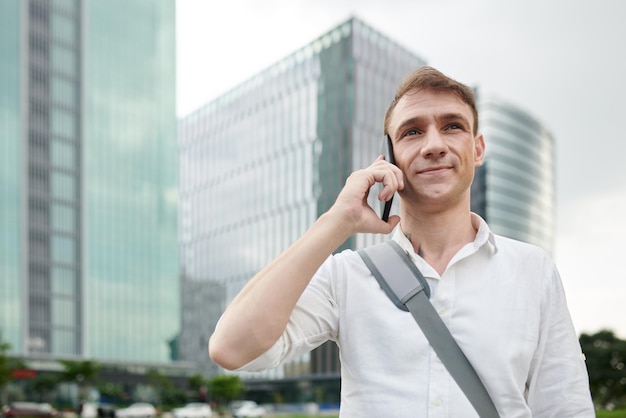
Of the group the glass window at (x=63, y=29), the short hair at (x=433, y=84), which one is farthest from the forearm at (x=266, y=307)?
the glass window at (x=63, y=29)

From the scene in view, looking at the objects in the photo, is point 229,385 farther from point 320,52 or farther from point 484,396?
point 484,396

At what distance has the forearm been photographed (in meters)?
1.41

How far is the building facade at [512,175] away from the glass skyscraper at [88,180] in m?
34.8

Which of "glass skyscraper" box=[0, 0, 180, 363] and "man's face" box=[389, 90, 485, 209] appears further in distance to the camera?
"glass skyscraper" box=[0, 0, 180, 363]

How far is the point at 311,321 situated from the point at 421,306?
0.87 feet

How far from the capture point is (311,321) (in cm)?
156

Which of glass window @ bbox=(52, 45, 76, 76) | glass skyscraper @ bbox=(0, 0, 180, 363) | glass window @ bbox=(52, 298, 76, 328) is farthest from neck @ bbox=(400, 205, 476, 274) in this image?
glass window @ bbox=(52, 45, 76, 76)

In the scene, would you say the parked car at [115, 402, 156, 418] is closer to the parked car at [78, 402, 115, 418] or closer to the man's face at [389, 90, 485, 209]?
the parked car at [78, 402, 115, 418]

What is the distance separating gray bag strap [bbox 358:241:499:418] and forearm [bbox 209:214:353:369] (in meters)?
0.20

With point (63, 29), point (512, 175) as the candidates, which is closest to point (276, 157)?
point (63, 29)

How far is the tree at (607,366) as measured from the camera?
1156 inches

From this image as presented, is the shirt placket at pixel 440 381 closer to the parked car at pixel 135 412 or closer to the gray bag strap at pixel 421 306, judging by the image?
the gray bag strap at pixel 421 306

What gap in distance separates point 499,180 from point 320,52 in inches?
1045

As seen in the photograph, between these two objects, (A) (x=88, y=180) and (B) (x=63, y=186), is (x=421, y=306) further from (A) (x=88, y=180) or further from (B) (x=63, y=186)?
(A) (x=88, y=180)
